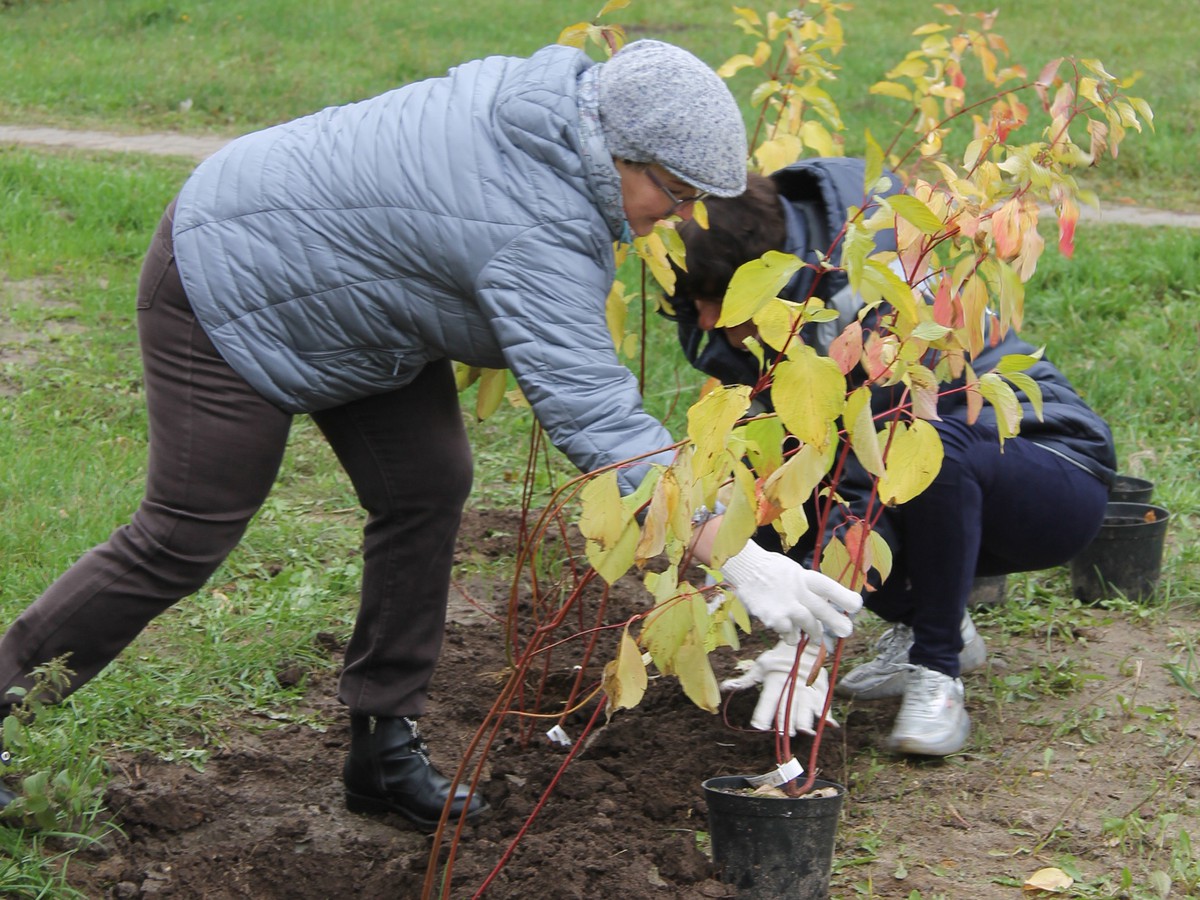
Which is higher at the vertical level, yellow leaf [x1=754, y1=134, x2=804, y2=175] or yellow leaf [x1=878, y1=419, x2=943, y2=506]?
yellow leaf [x1=754, y1=134, x2=804, y2=175]

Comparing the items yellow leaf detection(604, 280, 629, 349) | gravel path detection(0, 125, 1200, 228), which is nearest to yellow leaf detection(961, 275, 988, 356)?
yellow leaf detection(604, 280, 629, 349)

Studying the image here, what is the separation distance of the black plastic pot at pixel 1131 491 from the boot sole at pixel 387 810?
6.43ft

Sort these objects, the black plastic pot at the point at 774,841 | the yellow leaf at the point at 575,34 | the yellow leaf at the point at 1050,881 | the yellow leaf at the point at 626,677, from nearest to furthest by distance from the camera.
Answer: the yellow leaf at the point at 626,677
the black plastic pot at the point at 774,841
the yellow leaf at the point at 1050,881
the yellow leaf at the point at 575,34

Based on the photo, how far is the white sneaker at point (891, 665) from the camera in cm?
283

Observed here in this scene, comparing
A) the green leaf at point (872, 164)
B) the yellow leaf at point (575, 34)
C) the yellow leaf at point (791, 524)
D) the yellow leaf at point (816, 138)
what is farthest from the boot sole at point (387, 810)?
the yellow leaf at point (816, 138)

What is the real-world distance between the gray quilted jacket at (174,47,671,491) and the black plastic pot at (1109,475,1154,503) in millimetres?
2055

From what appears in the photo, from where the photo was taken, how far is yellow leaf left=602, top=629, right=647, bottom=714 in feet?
5.49

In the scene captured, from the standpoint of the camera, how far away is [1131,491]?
3.51 meters

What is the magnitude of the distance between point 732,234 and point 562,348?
728mm

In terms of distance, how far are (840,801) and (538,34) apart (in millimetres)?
10680

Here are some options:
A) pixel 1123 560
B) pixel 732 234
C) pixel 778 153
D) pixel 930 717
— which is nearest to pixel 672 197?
pixel 732 234

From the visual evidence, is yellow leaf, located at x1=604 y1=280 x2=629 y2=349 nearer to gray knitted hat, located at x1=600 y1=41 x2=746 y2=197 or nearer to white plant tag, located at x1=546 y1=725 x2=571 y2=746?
gray knitted hat, located at x1=600 y1=41 x2=746 y2=197

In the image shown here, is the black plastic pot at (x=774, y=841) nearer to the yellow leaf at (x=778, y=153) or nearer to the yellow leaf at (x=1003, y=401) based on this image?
the yellow leaf at (x=1003, y=401)

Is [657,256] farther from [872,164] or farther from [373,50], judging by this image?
[373,50]
